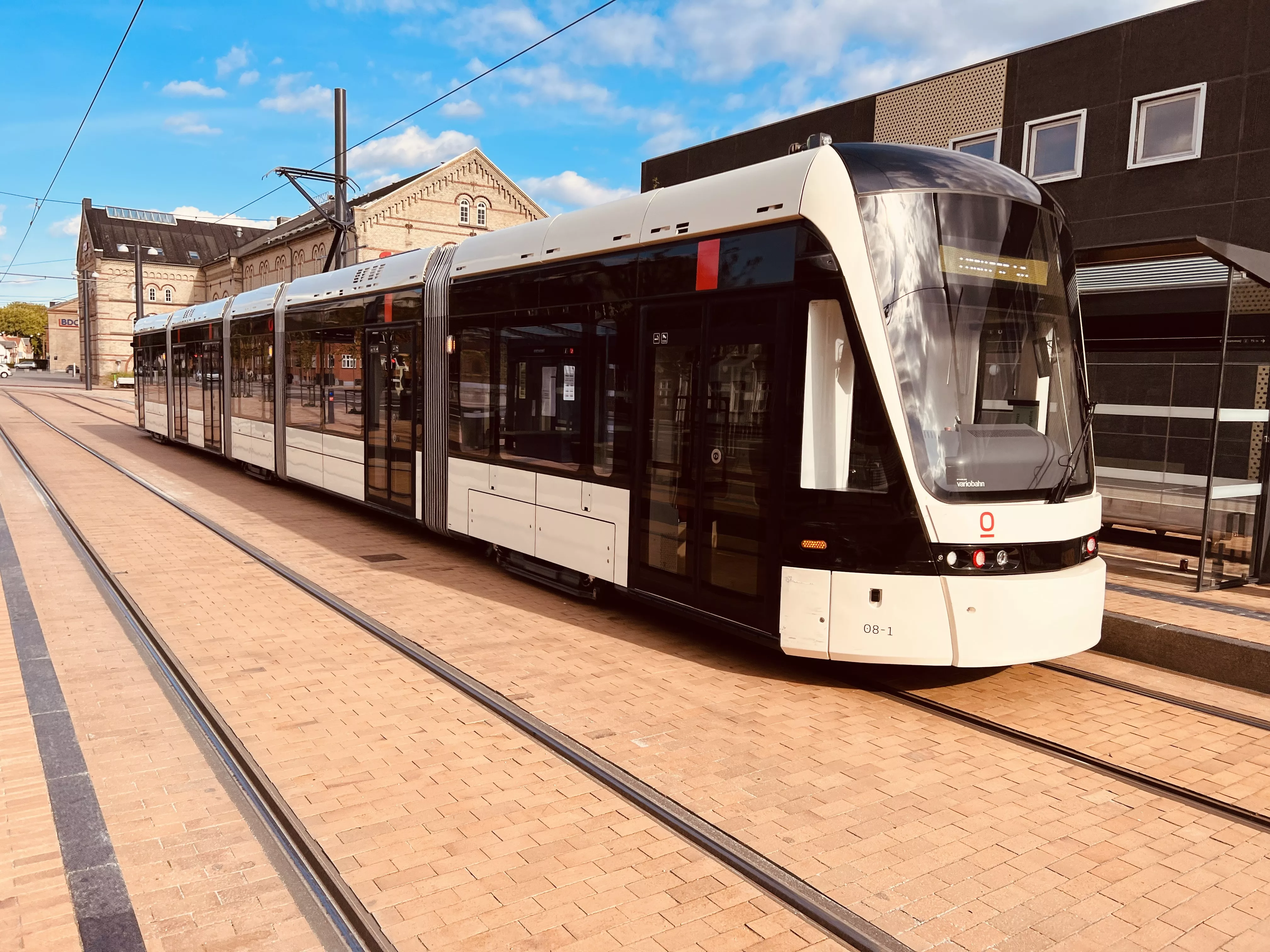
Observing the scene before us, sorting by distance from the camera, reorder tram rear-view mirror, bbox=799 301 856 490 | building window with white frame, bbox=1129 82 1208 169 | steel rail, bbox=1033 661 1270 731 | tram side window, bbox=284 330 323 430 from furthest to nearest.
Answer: building window with white frame, bbox=1129 82 1208 169
tram side window, bbox=284 330 323 430
steel rail, bbox=1033 661 1270 731
tram rear-view mirror, bbox=799 301 856 490

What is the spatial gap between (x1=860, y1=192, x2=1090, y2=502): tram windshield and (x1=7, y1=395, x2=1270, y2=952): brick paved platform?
149 cm

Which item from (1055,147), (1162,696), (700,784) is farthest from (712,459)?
(1055,147)

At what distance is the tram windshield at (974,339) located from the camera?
5465mm

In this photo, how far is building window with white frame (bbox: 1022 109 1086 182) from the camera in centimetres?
1811

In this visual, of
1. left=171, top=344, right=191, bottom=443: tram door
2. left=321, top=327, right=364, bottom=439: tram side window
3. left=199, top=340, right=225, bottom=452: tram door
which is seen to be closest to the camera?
left=321, top=327, right=364, bottom=439: tram side window

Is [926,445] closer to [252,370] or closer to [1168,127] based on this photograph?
[252,370]

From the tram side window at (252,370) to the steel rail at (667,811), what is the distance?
872cm

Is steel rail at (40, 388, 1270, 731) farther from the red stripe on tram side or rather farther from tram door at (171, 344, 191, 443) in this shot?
tram door at (171, 344, 191, 443)

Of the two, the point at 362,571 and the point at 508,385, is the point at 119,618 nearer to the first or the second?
the point at 362,571

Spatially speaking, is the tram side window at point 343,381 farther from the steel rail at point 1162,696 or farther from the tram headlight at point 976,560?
the steel rail at point 1162,696

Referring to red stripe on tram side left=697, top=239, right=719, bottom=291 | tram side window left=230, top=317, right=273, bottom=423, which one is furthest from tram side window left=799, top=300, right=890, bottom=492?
tram side window left=230, top=317, right=273, bottom=423

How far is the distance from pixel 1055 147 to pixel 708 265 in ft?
50.2

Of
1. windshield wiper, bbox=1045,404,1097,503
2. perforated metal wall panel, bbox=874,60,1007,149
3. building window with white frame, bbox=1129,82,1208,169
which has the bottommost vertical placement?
windshield wiper, bbox=1045,404,1097,503

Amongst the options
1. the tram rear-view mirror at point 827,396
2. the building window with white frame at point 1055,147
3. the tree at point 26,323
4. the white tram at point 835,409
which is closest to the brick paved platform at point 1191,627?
the white tram at point 835,409
